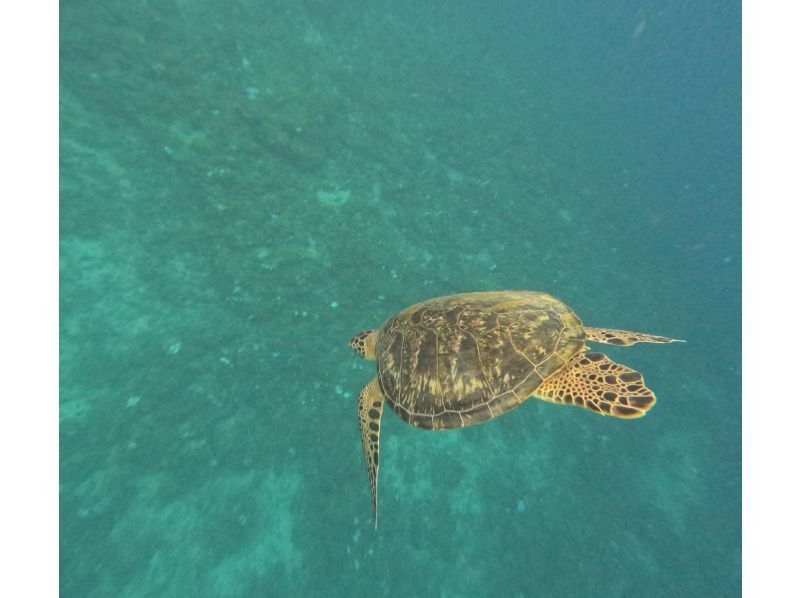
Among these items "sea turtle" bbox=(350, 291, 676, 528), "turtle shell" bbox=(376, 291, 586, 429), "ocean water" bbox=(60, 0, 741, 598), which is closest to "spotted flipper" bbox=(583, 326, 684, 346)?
"sea turtle" bbox=(350, 291, 676, 528)

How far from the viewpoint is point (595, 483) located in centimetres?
382

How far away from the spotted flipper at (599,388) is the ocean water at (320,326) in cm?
185

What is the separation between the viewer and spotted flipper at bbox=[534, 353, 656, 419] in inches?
79.0

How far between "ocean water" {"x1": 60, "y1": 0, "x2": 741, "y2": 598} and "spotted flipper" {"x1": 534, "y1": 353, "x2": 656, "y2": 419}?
73.0 inches

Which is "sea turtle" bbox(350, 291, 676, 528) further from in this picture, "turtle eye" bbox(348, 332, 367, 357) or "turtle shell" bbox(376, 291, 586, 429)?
"turtle eye" bbox(348, 332, 367, 357)

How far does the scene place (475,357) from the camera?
2.40 m

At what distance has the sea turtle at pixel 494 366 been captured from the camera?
2238 mm

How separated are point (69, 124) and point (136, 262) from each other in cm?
208

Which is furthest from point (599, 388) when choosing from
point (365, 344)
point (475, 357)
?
point (365, 344)

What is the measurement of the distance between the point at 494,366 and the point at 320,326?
2315 millimetres

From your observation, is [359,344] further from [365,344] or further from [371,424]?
[371,424]

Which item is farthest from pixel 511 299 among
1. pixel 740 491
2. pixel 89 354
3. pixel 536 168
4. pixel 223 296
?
pixel 536 168

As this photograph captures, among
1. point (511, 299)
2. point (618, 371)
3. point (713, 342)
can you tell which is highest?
point (511, 299)

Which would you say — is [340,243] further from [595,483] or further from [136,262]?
[595,483]
